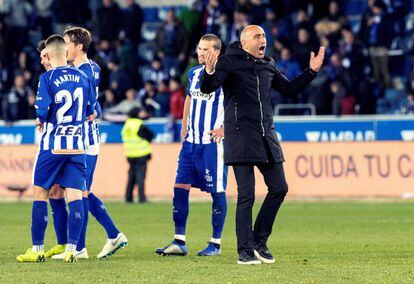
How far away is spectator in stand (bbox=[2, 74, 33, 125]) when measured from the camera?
2958cm

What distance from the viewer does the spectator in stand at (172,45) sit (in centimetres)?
2952

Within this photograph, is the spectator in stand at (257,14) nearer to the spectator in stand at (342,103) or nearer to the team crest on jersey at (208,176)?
the spectator in stand at (342,103)

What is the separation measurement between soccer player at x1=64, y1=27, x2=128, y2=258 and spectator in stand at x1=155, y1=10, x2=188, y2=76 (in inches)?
659

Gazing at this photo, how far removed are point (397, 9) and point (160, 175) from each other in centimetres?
651

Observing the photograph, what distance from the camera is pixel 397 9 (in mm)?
Result: 27312

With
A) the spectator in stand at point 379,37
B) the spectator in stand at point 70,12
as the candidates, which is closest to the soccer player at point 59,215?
the spectator in stand at point 379,37

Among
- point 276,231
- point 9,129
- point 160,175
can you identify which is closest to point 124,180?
point 160,175

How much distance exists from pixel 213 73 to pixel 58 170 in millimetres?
1862

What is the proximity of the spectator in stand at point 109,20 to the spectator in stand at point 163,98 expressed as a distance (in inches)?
119

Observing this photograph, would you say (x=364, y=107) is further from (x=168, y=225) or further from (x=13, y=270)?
(x=13, y=270)

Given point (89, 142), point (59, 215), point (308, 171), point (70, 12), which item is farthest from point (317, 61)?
point (70, 12)

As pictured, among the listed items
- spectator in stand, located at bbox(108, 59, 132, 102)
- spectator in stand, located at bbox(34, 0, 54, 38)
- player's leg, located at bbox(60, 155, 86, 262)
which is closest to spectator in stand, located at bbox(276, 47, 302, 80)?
spectator in stand, located at bbox(108, 59, 132, 102)

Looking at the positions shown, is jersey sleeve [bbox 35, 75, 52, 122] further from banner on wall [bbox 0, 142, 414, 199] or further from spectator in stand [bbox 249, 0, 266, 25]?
spectator in stand [bbox 249, 0, 266, 25]

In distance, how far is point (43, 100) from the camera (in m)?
11.8
